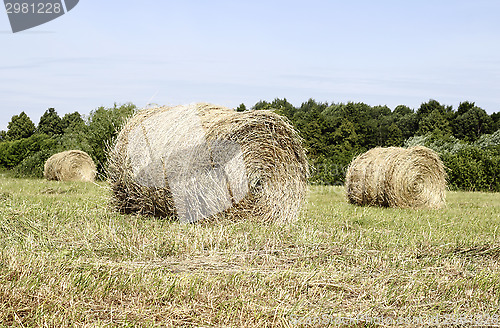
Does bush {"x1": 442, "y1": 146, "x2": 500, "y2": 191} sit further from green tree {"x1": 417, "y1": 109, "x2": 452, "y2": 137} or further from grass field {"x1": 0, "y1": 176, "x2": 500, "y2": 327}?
green tree {"x1": 417, "y1": 109, "x2": 452, "y2": 137}

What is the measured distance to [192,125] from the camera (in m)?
6.57

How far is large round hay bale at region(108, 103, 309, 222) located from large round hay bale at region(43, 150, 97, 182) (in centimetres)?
1118

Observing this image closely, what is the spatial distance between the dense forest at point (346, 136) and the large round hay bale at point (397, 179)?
561cm

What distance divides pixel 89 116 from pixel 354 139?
53.1 feet

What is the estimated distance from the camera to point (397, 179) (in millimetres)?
9859

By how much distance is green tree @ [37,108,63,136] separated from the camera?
43.8 meters

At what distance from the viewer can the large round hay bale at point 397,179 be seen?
996 cm

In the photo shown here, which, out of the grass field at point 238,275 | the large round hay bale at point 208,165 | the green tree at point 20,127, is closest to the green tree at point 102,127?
the large round hay bale at point 208,165

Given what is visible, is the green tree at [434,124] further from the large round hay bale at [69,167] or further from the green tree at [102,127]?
the large round hay bale at [69,167]

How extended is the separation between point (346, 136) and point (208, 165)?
994 inches

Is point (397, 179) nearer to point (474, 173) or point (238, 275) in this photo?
point (238, 275)

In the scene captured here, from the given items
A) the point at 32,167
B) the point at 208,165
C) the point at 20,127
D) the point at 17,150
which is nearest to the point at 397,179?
the point at 208,165

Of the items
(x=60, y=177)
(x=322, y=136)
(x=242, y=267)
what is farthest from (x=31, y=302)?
(x=322, y=136)

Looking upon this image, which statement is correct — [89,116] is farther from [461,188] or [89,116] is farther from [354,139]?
[461,188]
